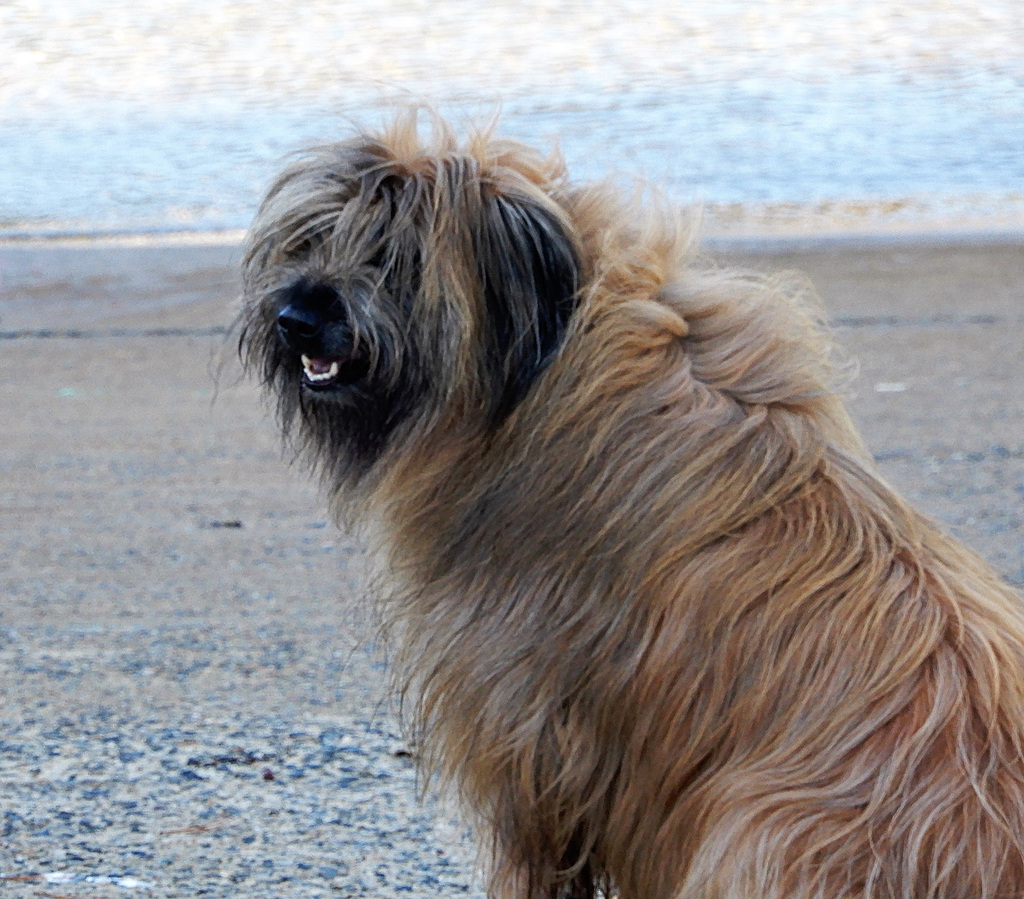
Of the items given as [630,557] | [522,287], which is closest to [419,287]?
[522,287]

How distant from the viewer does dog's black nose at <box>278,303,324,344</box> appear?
279cm

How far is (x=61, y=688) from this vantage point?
4445 millimetres

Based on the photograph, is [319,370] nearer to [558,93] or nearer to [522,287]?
[522,287]

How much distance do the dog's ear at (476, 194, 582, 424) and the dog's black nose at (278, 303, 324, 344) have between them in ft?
0.99

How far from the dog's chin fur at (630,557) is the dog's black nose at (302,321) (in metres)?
0.03

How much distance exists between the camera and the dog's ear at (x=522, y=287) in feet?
9.22

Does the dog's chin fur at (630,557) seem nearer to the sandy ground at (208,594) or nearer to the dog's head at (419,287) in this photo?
the dog's head at (419,287)

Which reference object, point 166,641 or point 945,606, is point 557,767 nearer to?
point 945,606

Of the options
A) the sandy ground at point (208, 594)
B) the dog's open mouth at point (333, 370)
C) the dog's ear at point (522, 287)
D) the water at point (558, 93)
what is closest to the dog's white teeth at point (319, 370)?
the dog's open mouth at point (333, 370)

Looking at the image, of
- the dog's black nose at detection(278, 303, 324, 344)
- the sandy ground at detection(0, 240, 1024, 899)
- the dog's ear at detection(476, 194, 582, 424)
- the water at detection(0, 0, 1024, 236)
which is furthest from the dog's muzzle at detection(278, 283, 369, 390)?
the water at detection(0, 0, 1024, 236)

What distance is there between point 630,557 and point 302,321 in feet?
2.35


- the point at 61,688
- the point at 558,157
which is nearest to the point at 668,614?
the point at 558,157

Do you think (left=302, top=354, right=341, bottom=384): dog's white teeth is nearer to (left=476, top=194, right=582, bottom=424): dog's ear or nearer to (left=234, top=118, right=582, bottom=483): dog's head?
(left=234, top=118, right=582, bottom=483): dog's head

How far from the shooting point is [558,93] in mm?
16766
